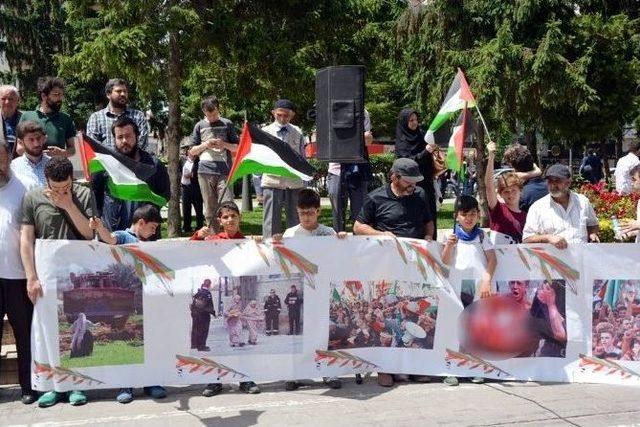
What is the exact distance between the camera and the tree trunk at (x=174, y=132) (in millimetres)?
14234

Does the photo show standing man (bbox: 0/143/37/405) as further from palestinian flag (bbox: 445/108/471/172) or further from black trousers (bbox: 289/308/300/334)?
palestinian flag (bbox: 445/108/471/172)

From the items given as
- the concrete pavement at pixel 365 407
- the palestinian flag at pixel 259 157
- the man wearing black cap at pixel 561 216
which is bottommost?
the concrete pavement at pixel 365 407

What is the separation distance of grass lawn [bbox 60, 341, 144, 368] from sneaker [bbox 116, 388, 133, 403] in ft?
0.72

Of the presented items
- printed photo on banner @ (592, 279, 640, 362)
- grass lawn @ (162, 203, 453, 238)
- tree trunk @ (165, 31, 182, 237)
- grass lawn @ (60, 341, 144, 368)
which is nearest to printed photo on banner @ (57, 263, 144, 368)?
grass lawn @ (60, 341, 144, 368)

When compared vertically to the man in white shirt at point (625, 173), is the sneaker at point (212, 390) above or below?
below

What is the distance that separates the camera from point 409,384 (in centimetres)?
630

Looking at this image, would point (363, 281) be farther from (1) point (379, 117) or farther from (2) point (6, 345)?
(1) point (379, 117)

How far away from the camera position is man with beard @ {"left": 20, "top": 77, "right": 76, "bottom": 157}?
24.7ft

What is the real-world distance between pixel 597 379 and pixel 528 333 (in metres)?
0.63

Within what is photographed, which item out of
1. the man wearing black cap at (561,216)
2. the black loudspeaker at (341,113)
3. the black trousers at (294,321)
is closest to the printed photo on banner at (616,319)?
the man wearing black cap at (561,216)

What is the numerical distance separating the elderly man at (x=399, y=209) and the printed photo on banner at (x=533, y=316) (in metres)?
0.84

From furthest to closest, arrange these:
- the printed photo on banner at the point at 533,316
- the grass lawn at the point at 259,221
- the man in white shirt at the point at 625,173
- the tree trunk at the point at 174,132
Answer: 1. the grass lawn at the point at 259,221
2. the tree trunk at the point at 174,132
3. the man in white shirt at the point at 625,173
4. the printed photo on banner at the point at 533,316

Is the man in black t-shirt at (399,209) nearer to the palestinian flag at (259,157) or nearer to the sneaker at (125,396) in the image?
the palestinian flag at (259,157)

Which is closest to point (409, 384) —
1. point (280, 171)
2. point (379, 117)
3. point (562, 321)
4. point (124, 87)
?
point (562, 321)
